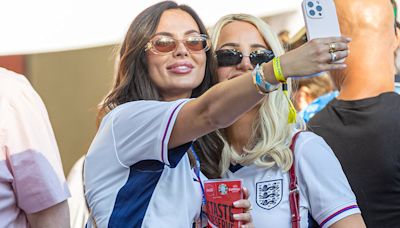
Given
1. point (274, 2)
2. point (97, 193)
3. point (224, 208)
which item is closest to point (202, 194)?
point (224, 208)

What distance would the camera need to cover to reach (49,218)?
2.40m

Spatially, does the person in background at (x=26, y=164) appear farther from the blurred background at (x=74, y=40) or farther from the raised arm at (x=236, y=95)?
the blurred background at (x=74, y=40)

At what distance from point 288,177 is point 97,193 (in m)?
0.70

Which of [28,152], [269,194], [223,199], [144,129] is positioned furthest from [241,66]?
[28,152]

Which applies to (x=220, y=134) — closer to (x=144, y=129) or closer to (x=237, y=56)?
(x=237, y=56)

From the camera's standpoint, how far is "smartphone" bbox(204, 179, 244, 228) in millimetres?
2219

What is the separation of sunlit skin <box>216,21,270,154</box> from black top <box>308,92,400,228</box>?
43cm

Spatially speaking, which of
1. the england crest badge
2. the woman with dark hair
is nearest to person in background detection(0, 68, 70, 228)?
the woman with dark hair

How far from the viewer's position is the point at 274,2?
5.04m

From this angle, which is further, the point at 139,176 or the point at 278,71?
the point at 139,176

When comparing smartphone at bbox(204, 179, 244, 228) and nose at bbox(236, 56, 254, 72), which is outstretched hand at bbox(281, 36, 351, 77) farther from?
nose at bbox(236, 56, 254, 72)

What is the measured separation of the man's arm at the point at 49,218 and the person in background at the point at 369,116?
1.19m

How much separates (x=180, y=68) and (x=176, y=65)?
18 mm

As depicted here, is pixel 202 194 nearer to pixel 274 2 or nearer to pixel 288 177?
pixel 288 177
